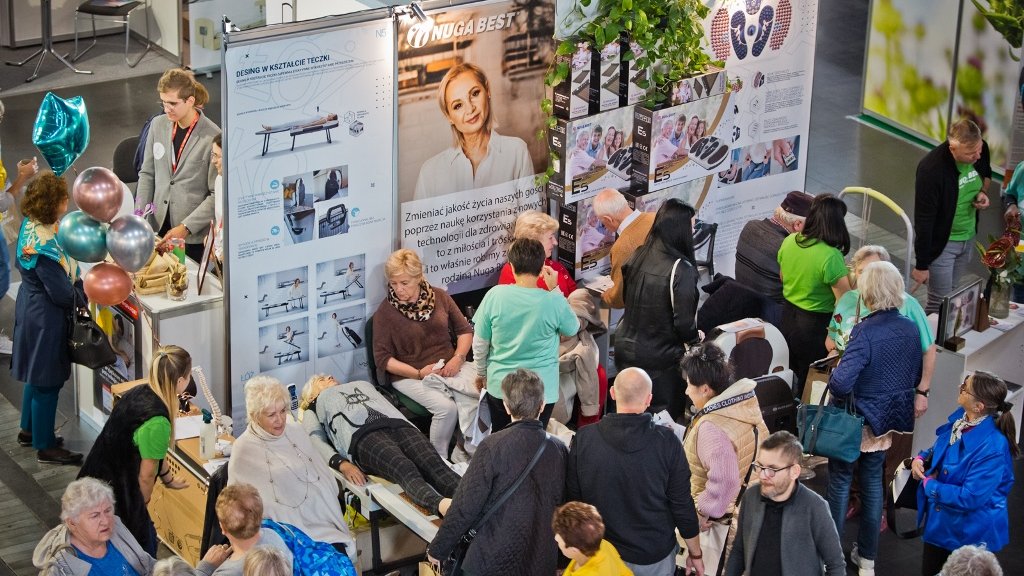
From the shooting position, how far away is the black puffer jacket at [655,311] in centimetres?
686

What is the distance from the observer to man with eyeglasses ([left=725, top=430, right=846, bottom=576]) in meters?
4.99

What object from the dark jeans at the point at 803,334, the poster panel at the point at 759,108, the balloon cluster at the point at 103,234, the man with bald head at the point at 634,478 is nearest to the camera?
the man with bald head at the point at 634,478

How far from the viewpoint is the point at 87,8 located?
43.6ft

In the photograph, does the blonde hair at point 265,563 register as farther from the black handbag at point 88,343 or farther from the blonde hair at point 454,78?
the blonde hair at point 454,78

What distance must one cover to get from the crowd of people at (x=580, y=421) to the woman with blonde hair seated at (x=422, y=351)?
0.04ft

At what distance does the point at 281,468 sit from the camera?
5762mm

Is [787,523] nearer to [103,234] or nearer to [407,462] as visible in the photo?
[407,462]

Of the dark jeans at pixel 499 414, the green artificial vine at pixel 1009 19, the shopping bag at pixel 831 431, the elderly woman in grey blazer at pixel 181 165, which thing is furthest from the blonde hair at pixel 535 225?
the green artificial vine at pixel 1009 19

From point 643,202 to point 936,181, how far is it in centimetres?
168

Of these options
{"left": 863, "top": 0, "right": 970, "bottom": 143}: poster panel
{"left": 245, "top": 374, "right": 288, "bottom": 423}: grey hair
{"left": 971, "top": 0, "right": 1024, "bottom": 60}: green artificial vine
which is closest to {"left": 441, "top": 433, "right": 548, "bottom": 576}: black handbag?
{"left": 245, "top": 374, "right": 288, "bottom": 423}: grey hair

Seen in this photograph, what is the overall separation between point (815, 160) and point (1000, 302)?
4217 millimetres

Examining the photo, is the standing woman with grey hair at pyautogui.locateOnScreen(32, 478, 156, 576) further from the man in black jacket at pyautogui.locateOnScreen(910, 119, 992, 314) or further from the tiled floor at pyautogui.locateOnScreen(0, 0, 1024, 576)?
the man in black jacket at pyautogui.locateOnScreen(910, 119, 992, 314)

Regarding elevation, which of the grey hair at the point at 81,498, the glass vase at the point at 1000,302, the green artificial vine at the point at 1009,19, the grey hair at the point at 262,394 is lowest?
the glass vase at the point at 1000,302

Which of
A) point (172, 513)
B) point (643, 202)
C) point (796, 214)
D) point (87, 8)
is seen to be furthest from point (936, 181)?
point (87, 8)
